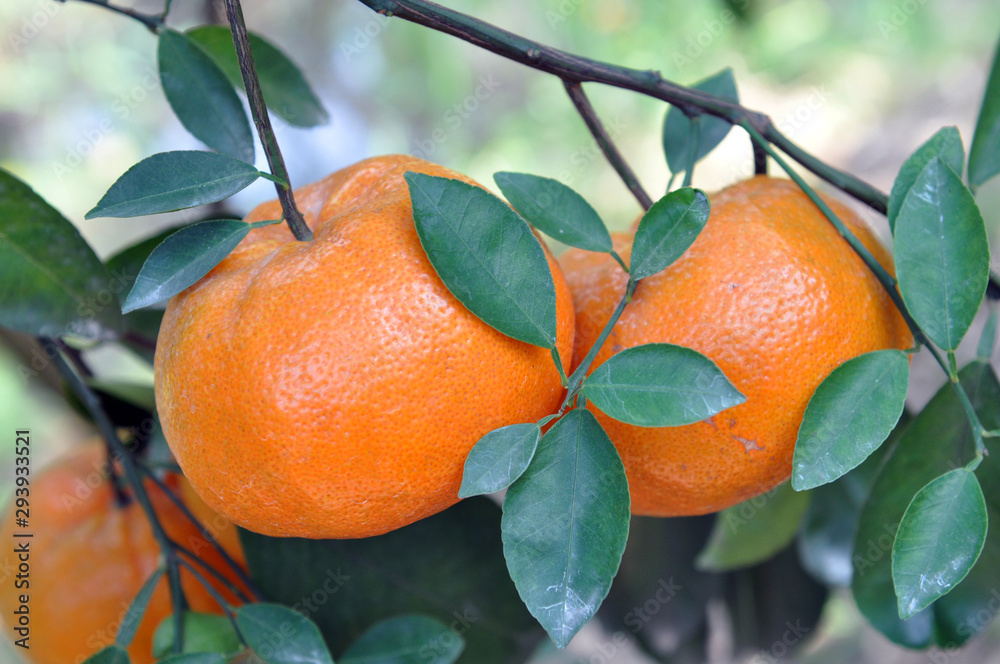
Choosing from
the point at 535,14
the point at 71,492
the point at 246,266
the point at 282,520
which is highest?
the point at 535,14

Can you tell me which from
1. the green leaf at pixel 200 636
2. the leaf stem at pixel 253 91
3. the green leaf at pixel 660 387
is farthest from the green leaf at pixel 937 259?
the green leaf at pixel 200 636

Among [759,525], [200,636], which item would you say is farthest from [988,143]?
[200,636]

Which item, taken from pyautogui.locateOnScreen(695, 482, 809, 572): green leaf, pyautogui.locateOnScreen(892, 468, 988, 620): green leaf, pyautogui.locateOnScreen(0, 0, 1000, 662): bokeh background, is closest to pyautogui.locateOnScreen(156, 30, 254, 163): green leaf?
pyautogui.locateOnScreen(892, 468, 988, 620): green leaf

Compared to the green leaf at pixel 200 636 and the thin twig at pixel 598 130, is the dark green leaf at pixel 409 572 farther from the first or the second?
the thin twig at pixel 598 130

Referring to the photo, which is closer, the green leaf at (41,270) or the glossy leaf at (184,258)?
the glossy leaf at (184,258)

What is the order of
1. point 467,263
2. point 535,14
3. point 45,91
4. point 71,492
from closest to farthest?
point 467,263 → point 71,492 → point 45,91 → point 535,14

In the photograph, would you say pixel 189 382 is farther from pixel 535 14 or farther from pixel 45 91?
pixel 535 14

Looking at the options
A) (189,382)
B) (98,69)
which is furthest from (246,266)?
(98,69)
